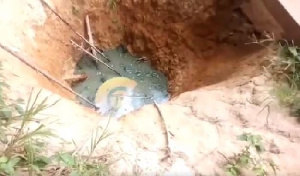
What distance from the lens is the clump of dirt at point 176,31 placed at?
3.35 meters

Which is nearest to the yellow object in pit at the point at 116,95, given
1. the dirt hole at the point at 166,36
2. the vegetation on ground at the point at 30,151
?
the dirt hole at the point at 166,36

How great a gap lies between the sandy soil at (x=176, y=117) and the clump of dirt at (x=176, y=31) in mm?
126

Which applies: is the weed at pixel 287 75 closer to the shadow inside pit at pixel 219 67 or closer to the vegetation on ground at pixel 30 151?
the shadow inside pit at pixel 219 67

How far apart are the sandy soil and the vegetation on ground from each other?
76 millimetres

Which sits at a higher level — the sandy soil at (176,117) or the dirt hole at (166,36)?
the dirt hole at (166,36)

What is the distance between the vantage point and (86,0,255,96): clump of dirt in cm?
335

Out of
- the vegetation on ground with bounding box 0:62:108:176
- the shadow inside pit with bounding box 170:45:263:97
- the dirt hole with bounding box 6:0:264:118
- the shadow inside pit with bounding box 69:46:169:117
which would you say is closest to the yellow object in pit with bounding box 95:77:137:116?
the shadow inside pit with bounding box 69:46:169:117

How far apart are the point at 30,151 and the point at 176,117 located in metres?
0.81

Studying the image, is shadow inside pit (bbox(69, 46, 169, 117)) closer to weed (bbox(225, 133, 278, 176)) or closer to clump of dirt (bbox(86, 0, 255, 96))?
clump of dirt (bbox(86, 0, 255, 96))

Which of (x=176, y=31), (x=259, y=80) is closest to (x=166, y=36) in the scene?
(x=176, y=31)

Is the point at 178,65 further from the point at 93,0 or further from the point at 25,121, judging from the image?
the point at 25,121

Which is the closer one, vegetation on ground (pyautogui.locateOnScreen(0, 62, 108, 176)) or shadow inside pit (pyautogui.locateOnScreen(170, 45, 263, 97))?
vegetation on ground (pyautogui.locateOnScreen(0, 62, 108, 176))

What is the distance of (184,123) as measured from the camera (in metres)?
2.52

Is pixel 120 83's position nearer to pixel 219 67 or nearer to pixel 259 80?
pixel 219 67
